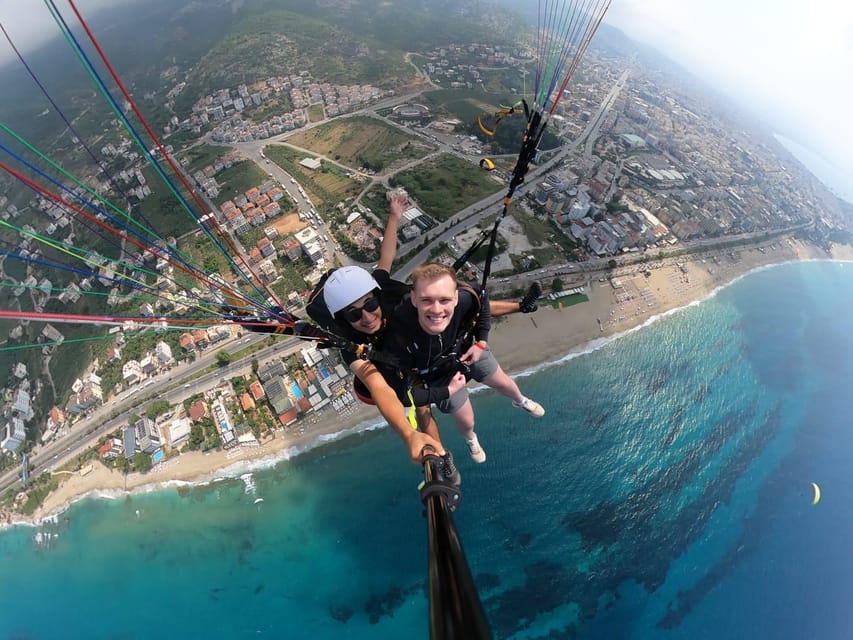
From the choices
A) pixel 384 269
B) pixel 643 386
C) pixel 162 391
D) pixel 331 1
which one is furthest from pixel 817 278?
pixel 331 1

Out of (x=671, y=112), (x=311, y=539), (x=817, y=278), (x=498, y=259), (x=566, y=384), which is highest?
(x=671, y=112)

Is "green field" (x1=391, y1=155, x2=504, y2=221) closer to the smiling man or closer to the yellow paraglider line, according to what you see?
the smiling man

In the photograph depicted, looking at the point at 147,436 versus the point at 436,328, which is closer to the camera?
the point at 436,328

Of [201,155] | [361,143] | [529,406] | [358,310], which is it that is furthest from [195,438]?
[201,155]

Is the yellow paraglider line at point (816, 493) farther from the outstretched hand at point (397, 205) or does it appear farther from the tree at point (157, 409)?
the tree at point (157, 409)

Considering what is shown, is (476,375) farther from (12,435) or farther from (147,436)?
(12,435)

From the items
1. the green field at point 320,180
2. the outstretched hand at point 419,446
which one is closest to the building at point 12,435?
the green field at point 320,180

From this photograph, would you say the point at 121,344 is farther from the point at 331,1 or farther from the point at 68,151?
the point at 331,1
